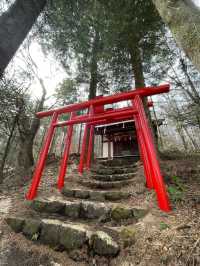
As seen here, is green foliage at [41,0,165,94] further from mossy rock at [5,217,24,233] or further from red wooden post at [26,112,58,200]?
mossy rock at [5,217,24,233]

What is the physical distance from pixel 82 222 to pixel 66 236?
0.40 m

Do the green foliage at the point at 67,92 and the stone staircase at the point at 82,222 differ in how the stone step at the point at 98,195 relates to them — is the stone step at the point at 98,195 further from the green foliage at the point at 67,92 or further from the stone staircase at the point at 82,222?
the green foliage at the point at 67,92

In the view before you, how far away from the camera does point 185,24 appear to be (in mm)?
1408

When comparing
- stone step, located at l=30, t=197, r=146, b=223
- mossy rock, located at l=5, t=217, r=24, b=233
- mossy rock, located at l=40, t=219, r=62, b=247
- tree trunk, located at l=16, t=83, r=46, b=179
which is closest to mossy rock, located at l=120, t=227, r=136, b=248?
stone step, located at l=30, t=197, r=146, b=223

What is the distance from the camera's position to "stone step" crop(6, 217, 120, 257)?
160 cm

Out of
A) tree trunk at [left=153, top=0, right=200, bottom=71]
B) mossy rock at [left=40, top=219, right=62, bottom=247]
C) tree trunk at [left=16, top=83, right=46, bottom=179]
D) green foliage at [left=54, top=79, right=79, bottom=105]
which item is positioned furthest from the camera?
green foliage at [left=54, top=79, right=79, bottom=105]

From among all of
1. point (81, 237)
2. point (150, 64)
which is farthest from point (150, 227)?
point (150, 64)

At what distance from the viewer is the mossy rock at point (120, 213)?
81.8 inches

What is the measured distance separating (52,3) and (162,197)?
502 centimetres

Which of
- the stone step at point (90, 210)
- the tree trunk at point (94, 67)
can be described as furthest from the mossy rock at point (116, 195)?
the tree trunk at point (94, 67)

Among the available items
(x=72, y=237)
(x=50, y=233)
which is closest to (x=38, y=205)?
(x=50, y=233)

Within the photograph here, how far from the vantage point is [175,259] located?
124 centimetres

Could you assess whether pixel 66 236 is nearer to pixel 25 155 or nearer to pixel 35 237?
pixel 35 237

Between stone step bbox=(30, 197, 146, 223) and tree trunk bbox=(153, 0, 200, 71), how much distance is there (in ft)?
6.22
